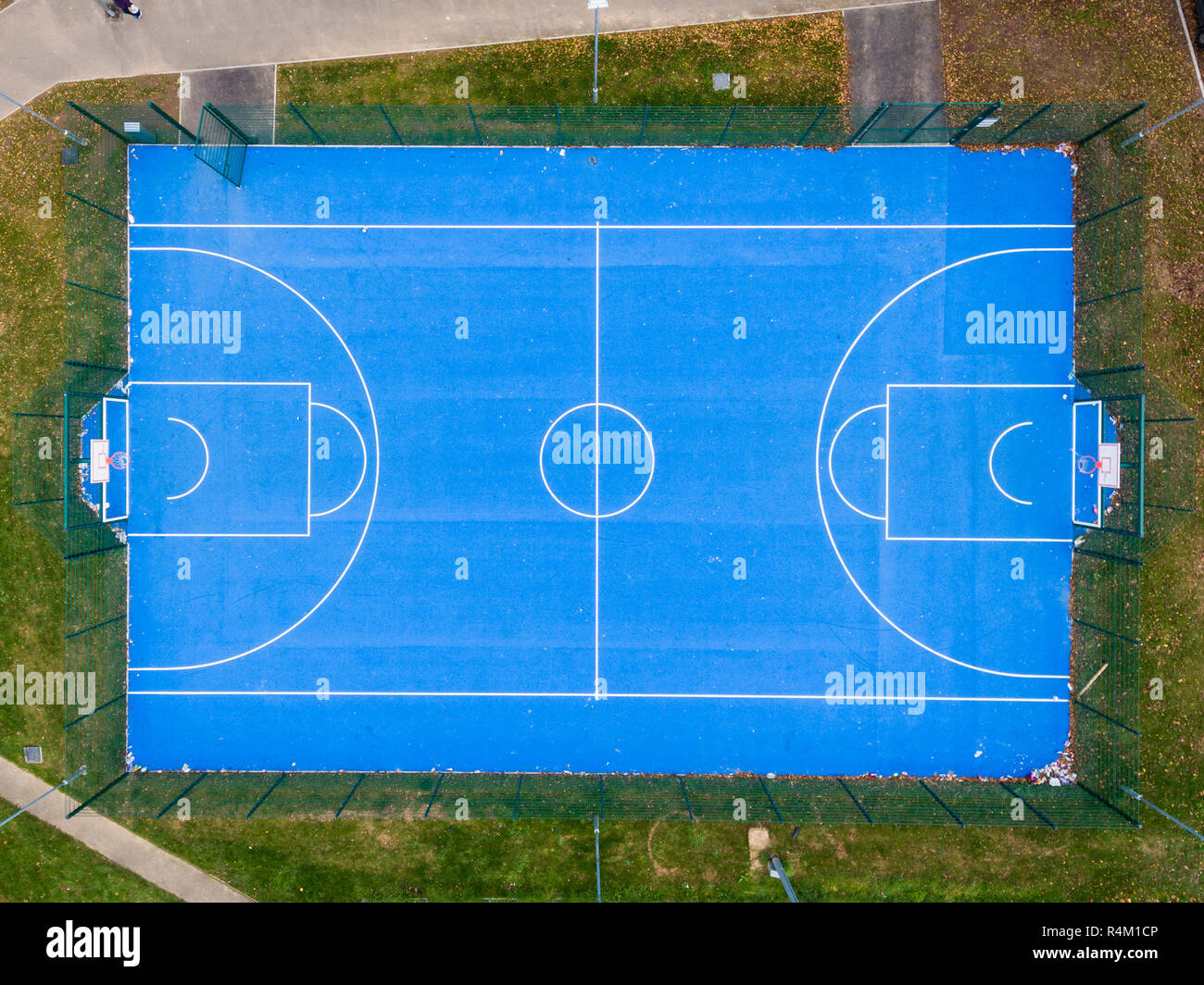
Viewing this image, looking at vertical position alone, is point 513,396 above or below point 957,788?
above

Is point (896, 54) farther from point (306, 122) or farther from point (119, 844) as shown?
point (119, 844)

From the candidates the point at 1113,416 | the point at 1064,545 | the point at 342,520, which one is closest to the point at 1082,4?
the point at 1113,416

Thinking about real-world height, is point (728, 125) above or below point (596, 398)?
above

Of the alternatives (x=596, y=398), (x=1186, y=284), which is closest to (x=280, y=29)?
(x=596, y=398)
